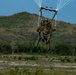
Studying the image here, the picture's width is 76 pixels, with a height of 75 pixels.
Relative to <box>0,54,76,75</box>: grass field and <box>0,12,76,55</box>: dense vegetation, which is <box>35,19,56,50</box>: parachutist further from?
<box>0,12,76,55</box>: dense vegetation

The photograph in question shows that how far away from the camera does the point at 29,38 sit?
166000 millimetres

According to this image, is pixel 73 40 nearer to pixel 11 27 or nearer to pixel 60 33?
pixel 60 33

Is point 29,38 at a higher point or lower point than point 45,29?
lower

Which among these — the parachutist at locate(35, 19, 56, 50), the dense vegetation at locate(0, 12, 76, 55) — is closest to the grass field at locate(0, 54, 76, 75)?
the parachutist at locate(35, 19, 56, 50)

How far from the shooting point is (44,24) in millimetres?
21766

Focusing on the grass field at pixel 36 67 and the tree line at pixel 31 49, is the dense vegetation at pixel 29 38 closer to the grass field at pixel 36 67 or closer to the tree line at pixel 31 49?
the tree line at pixel 31 49

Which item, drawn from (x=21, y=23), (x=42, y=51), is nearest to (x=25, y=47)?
(x=42, y=51)

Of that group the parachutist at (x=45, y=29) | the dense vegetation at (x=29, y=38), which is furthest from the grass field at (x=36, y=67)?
the dense vegetation at (x=29, y=38)

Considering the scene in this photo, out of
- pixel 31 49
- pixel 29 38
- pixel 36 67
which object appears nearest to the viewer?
pixel 36 67

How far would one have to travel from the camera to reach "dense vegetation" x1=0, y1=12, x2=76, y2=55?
390 feet

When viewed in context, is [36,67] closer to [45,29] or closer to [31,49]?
[45,29]

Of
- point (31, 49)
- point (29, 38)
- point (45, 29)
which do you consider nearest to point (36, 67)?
point (45, 29)

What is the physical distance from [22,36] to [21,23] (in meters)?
31.4

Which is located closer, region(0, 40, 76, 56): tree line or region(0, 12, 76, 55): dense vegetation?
region(0, 40, 76, 56): tree line
